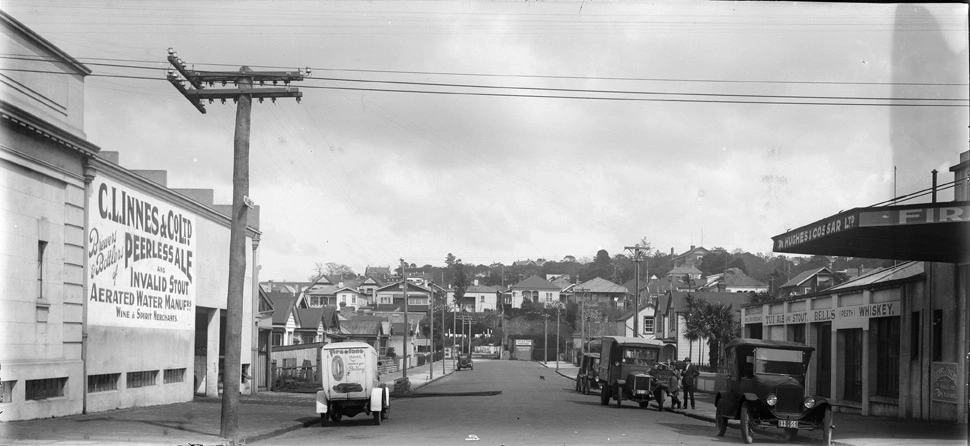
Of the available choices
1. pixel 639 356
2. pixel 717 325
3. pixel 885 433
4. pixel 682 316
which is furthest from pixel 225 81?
pixel 682 316

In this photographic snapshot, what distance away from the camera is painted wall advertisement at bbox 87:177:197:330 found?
2483 centimetres

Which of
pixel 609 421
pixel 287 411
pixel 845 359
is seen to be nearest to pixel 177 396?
pixel 287 411

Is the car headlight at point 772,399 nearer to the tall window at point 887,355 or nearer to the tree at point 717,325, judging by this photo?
the tall window at point 887,355

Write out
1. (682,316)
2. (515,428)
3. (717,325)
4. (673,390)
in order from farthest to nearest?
(682,316), (717,325), (673,390), (515,428)

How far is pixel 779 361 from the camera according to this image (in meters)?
19.8

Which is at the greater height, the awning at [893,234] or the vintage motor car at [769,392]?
the awning at [893,234]

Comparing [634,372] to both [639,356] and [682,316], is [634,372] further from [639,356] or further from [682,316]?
[682,316]

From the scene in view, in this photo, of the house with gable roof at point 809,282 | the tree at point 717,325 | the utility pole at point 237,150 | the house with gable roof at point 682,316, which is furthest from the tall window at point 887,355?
the house with gable roof at point 682,316

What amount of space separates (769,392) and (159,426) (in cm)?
1357

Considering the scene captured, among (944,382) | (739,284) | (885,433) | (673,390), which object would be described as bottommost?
(673,390)

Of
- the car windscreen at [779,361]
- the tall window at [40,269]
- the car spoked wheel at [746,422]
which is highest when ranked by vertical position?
the tall window at [40,269]

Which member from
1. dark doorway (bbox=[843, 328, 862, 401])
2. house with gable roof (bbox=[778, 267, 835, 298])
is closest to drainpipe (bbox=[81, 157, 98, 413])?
dark doorway (bbox=[843, 328, 862, 401])

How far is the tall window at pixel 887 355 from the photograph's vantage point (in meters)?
26.0

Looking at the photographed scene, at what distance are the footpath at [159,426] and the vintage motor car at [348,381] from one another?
1096 mm
